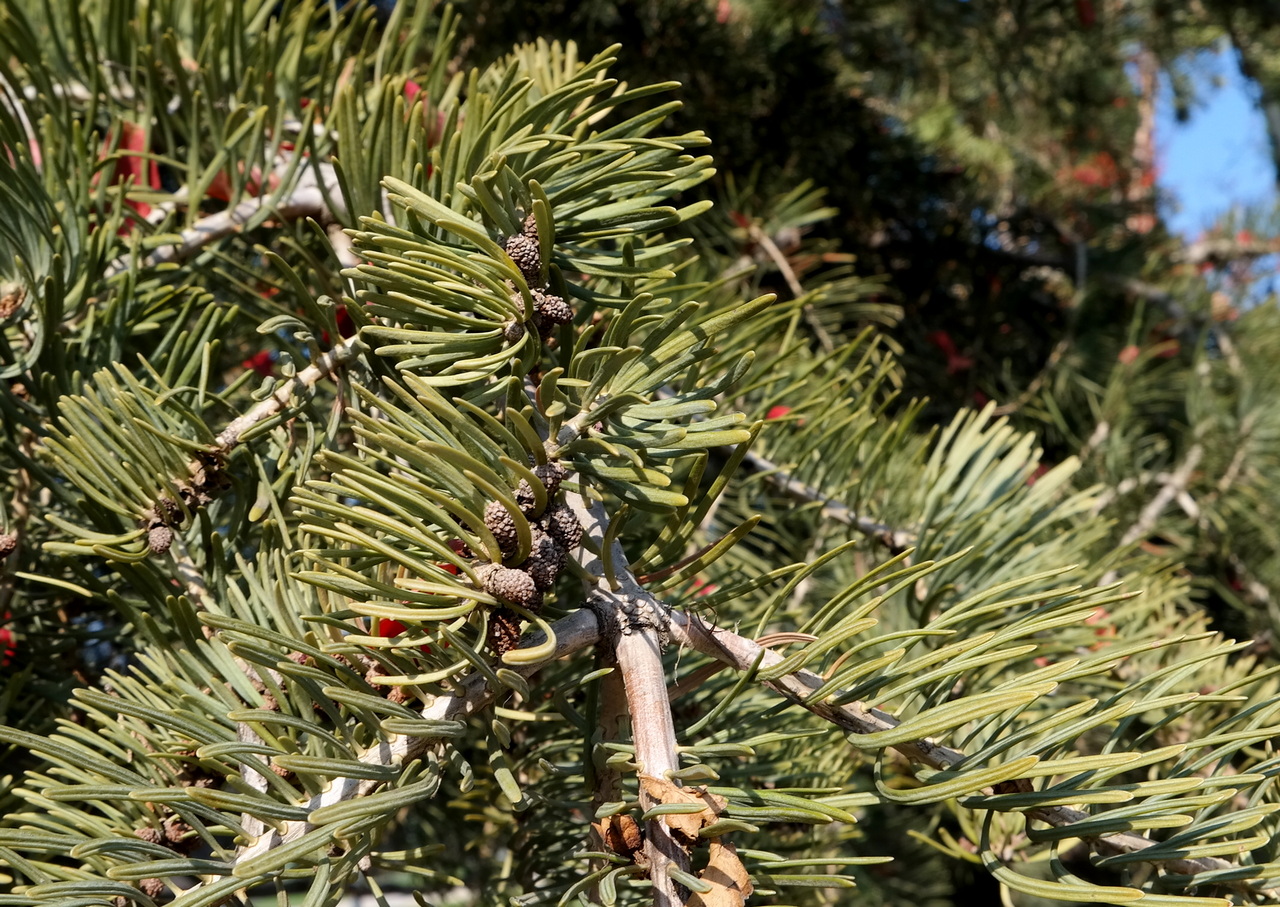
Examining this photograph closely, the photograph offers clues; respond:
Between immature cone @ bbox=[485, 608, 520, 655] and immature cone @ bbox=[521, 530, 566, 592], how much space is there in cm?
1

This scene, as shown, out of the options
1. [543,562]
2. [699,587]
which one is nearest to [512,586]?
[543,562]

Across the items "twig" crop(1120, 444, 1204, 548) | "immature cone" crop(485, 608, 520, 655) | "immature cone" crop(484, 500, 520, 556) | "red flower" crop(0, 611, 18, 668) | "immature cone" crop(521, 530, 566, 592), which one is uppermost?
"twig" crop(1120, 444, 1204, 548)

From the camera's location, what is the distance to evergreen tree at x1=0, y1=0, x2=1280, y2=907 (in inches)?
8.5

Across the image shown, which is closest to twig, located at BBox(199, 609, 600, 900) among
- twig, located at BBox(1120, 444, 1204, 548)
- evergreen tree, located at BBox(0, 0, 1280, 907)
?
evergreen tree, located at BBox(0, 0, 1280, 907)

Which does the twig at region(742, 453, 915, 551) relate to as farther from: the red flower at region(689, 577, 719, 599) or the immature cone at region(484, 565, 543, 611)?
the immature cone at region(484, 565, 543, 611)

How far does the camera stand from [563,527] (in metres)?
0.23

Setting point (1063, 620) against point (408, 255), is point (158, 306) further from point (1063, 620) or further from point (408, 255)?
point (1063, 620)

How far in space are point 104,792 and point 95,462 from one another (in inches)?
3.8

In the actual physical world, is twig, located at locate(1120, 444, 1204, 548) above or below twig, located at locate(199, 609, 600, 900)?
above

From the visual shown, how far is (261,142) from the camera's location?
0.35 m

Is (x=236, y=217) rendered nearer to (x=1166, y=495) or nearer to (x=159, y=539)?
(x=159, y=539)

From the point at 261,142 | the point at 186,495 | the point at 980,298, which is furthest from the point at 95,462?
the point at 980,298

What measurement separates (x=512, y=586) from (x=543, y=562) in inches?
0.4

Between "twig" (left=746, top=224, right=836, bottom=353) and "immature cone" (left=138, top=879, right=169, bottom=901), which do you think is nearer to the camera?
"immature cone" (left=138, top=879, right=169, bottom=901)
